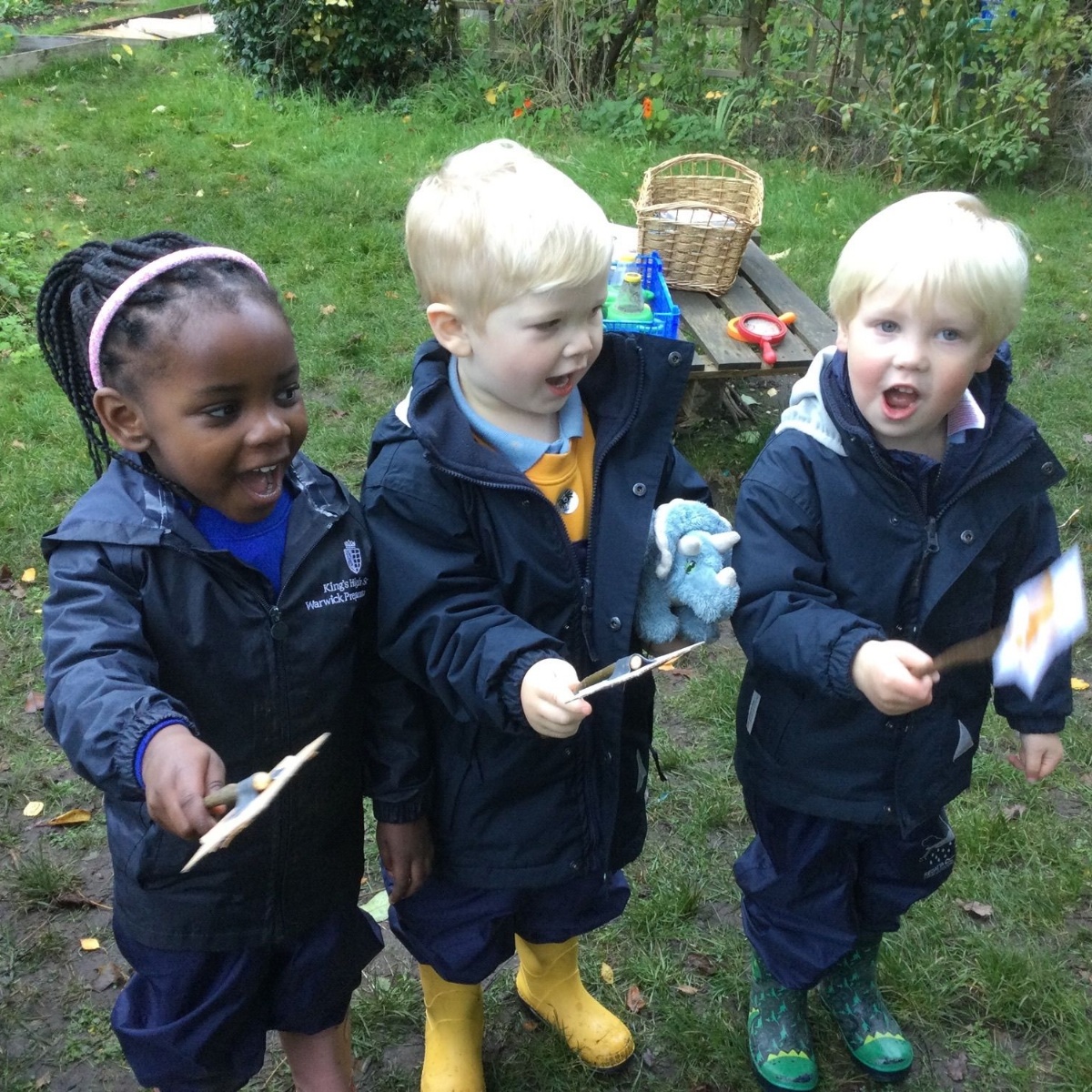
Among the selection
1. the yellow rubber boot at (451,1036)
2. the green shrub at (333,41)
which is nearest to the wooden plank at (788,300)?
the yellow rubber boot at (451,1036)

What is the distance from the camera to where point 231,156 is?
25.4 feet

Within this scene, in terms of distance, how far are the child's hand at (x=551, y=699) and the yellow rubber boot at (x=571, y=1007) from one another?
0.98 meters

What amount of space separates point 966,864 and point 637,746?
1.39 meters

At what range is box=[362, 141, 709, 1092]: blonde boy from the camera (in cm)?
176

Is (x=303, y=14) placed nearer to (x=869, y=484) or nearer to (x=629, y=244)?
(x=629, y=244)

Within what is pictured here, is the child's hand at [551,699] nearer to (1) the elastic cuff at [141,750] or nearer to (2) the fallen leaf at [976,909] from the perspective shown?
(1) the elastic cuff at [141,750]

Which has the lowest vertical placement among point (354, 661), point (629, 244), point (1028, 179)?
point (1028, 179)

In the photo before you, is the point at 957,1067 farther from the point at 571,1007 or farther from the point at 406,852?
the point at 406,852

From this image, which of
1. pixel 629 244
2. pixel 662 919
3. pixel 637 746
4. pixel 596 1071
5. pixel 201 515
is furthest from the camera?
pixel 629 244

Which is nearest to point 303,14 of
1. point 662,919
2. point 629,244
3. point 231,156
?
point 231,156

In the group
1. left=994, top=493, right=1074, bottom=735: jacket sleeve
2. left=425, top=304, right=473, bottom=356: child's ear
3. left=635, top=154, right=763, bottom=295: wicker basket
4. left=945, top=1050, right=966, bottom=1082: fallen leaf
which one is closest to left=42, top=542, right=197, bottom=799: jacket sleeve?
left=425, top=304, right=473, bottom=356: child's ear

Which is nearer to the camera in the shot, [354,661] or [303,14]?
[354,661]

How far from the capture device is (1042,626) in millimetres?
1943

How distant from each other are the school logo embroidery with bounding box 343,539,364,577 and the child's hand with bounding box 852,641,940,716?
83 centimetres
